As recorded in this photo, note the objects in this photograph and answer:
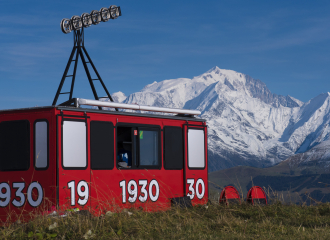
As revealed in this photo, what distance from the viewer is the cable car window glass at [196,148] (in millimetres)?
11266

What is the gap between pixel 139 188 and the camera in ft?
32.0

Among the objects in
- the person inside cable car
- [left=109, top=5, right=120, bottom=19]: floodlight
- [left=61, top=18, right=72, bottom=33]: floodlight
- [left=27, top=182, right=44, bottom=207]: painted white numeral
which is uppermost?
[left=109, top=5, right=120, bottom=19]: floodlight

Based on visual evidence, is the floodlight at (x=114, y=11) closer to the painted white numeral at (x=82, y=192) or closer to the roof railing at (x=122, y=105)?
the roof railing at (x=122, y=105)

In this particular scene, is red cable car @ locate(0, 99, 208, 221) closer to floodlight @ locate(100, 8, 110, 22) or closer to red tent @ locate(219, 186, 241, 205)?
red tent @ locate(219, 186, 241, 205)

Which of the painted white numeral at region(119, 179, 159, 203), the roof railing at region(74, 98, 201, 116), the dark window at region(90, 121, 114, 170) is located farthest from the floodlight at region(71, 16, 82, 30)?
the painted white numeral at region(119, 179, 159, 203)

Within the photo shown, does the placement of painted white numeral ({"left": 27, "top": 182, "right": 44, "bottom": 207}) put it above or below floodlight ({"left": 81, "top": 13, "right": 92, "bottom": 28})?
below

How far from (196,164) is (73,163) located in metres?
4.06

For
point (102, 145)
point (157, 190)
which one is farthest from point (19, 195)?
point (157, 190)

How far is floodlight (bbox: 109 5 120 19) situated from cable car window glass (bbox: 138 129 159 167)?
271 inches

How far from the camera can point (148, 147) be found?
1009 cm

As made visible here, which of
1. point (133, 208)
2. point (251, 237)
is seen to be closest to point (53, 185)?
point (133, 208)

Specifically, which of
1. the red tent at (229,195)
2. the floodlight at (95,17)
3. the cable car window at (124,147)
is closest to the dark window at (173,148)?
the cable car window at (124,147)

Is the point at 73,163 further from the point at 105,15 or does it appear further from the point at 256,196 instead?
the point at 105,15

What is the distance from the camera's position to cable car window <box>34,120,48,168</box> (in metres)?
8.27
